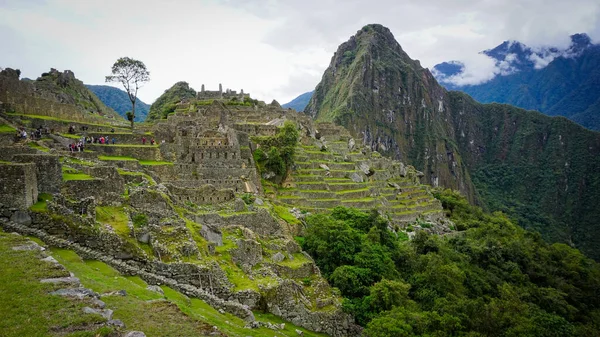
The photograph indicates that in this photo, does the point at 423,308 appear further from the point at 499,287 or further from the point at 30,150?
the point at 30,150

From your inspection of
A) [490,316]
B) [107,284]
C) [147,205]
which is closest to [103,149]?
[147,205]

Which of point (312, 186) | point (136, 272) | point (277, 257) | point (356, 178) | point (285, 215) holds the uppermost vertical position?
point (356, 178)

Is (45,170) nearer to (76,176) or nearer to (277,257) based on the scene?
(76,176)

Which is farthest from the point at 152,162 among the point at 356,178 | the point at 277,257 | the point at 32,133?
the point at 356,178

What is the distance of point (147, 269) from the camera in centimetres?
1533

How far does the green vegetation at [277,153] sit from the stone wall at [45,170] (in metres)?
25.4

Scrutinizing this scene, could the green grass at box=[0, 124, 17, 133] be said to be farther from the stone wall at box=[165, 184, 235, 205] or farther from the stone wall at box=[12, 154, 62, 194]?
the stone wall at box=[165, 184, 235, 205]

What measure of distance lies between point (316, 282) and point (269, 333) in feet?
30.1

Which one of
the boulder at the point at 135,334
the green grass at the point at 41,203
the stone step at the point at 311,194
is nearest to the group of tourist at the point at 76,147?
the green grass at the point at 41,203

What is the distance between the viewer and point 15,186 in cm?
1341

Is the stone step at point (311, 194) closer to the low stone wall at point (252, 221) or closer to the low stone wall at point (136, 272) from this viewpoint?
the low stone wall at point (252, 221)

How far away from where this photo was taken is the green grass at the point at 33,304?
7902 mm

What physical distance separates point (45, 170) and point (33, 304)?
888 cm

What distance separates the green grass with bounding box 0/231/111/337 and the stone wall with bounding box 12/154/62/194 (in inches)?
213
